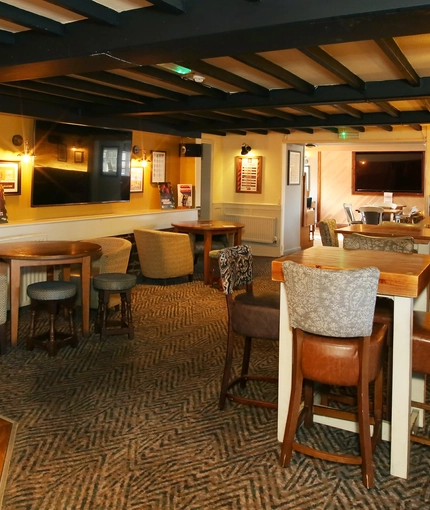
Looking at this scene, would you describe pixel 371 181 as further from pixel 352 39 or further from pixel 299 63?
pixel 352 39

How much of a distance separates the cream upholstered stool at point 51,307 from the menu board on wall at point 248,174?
617 centimetres

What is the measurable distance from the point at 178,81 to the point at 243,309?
9.26 feet

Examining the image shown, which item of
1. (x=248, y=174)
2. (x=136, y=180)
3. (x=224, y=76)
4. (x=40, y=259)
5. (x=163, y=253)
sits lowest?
(x=163, y=253)

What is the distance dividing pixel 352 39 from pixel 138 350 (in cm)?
306

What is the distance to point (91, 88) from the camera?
18.8ft

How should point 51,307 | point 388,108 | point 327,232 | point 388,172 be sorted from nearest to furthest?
point 51,307
point 327,232
point 388,108
point 388,172

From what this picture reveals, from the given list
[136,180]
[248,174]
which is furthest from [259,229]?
[136,180]

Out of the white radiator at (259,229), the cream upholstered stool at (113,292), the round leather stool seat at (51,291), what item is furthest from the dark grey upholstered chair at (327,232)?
the white radiator at (259,229)

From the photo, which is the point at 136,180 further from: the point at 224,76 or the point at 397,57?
the point at 397,57

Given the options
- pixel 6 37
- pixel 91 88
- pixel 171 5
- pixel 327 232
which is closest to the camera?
pixel 171 5

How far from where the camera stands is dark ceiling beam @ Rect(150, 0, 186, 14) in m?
2.96

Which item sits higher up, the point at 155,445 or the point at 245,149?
the point at 245,149

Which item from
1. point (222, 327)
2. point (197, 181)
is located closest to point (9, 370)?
point (222, 327)

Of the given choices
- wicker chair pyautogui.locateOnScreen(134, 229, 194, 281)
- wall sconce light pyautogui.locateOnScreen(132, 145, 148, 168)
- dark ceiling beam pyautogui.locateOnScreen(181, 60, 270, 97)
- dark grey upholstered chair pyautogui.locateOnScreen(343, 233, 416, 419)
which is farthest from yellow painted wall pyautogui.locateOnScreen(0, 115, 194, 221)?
dark grey upholstered chair pyautogui.locateOnScreen(343, 233, 416, 419)
